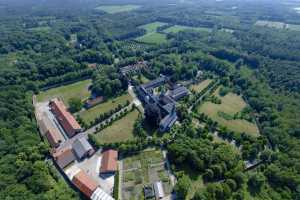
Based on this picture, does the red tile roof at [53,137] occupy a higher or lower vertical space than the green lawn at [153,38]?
lower

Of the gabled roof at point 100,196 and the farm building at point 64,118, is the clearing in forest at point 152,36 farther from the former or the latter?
the gabled roof at point 100,196

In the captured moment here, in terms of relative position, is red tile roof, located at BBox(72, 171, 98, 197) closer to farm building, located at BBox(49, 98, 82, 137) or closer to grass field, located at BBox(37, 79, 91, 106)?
farm building, located at BBox(49, 98, 82, 137)

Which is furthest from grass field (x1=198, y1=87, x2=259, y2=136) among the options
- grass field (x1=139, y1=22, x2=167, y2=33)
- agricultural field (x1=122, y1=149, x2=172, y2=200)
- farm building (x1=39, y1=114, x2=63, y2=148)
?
grass field (x1=139, y1=22, x2=167, y2=33)

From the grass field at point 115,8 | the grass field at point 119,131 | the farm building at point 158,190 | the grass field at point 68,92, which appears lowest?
the farm building at point 158,190

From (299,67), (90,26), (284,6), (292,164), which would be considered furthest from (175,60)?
(284,6)

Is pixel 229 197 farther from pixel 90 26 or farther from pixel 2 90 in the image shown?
pixel 90 26


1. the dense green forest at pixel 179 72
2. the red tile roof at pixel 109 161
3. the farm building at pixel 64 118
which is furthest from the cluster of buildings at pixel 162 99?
the farm building at pixel 64 118

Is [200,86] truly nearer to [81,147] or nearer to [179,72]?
[179,72]

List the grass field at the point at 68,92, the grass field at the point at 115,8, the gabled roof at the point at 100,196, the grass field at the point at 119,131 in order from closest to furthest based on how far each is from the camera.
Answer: the gabled roof at the point at 100,196
the grass field at the point at 119,131
the grass field at the point at 68,92
the grass field at the point at 115,8

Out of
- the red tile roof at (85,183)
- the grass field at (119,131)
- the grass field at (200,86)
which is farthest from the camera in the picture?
the grass field at (200,86)
